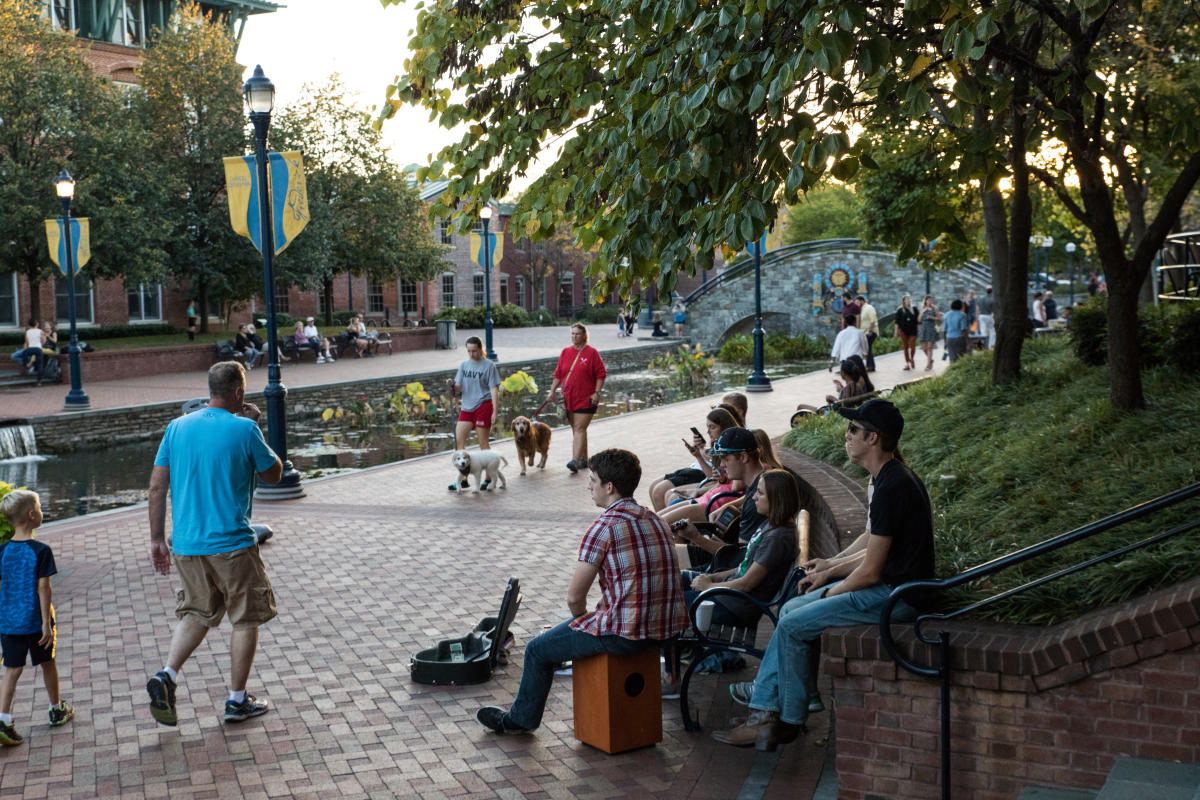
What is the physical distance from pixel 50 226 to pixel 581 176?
20516 millimetres

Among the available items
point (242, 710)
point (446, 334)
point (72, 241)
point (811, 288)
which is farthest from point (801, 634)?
point (811, 288)

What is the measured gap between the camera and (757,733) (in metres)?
5.18

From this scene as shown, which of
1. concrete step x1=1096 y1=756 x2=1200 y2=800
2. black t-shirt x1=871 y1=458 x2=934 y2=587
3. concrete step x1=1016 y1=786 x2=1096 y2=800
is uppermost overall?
black t-shirt x1=871 y1=458 x2=934 y2=587

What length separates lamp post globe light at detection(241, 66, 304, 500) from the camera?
1240 centimetres

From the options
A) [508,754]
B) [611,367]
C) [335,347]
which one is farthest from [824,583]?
[335,347]

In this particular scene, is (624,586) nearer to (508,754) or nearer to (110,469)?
(508,754)

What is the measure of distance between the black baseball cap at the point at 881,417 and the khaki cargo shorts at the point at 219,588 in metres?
3.09

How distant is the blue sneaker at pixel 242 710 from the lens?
580cm

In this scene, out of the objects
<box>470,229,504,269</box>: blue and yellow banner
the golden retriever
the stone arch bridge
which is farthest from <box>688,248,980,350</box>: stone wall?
the golden retriever

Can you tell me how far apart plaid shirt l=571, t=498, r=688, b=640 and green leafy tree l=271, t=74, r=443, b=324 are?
33304 millimetres

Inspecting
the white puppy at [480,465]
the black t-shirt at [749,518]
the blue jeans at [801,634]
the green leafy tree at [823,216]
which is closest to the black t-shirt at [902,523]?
the blue jeans at [801,634]

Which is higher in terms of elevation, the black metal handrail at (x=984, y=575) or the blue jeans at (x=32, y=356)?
the blue jeans at (x=32, y=356)

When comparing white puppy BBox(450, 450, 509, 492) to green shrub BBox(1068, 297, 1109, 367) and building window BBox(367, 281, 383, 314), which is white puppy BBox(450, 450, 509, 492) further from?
building window BBox(367, 281, 383, 314)

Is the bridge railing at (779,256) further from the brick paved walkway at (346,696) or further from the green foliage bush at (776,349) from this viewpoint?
the brick paved walkway at (346,696)
